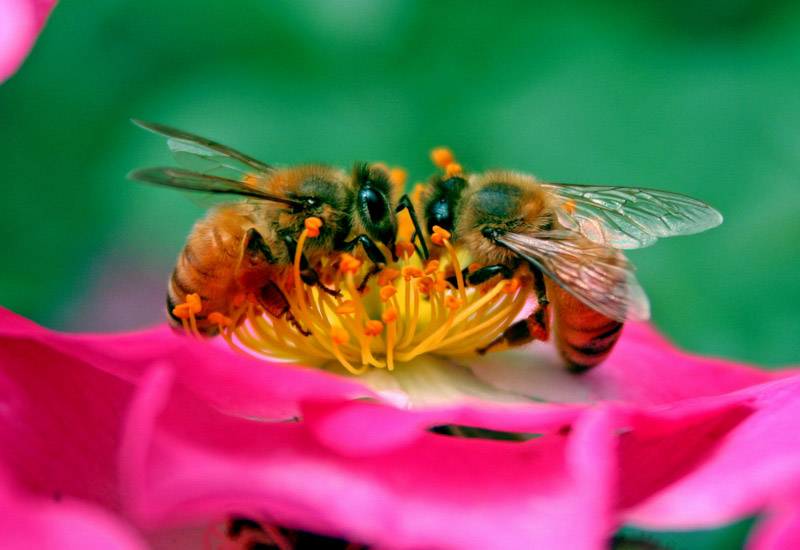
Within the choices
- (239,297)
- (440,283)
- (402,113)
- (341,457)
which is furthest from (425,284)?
(402,113)

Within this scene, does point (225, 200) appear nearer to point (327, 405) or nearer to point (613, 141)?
point (327, 405)

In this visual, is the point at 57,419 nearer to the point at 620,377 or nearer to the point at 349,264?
the point at 349,264

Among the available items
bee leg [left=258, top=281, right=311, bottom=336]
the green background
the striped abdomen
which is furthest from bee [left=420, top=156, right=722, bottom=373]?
the green background

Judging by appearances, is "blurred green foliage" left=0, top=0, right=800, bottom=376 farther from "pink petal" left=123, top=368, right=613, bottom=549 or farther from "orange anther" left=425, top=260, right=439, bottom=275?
"pink petal" left=123, top=368, right=613, bottom=549

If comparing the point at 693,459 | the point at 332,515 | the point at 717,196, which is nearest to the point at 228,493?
the point at 332,515

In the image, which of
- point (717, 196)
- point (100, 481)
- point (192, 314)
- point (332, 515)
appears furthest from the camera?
point (717, 196)
